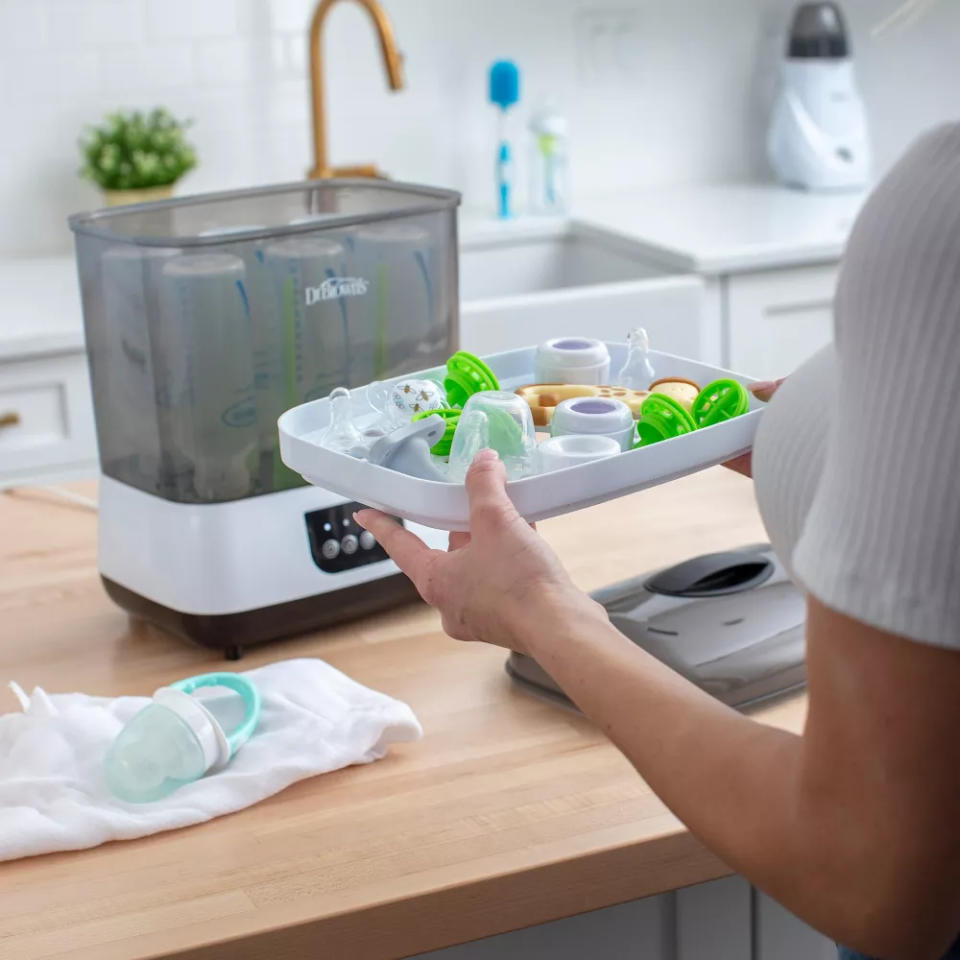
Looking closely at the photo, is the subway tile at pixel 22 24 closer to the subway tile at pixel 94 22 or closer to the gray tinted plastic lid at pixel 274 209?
the subway tile at pixel 94 22

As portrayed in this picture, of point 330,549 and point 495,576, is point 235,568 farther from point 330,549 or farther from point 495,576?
point 495,576

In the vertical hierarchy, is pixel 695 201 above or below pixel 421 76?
below

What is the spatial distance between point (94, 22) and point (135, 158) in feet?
0.89

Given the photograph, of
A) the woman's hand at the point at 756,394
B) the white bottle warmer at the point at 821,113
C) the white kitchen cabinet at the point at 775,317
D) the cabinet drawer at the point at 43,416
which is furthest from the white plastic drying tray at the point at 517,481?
the white bottle warmer at the point at 821,113

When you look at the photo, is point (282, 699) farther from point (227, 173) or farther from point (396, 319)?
point (227, 173)

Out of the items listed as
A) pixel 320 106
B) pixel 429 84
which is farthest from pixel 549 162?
pixel 320 106

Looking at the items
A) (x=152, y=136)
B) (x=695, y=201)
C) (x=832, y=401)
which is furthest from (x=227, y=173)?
(x=832, y=401)

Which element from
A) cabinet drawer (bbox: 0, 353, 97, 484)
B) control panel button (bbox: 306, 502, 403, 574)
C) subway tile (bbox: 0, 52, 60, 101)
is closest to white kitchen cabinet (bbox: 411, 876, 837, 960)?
control panel button (bbox: 306, 502, 403, 574)

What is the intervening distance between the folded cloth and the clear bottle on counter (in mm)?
1880

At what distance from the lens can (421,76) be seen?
281 cm

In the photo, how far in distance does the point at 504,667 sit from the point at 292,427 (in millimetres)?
258

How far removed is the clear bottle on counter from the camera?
279 cm

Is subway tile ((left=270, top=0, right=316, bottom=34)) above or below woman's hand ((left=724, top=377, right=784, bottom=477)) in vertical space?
above

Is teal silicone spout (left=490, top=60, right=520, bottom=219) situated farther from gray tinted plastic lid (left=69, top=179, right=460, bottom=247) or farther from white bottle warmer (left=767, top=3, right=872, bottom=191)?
gray tinted plastic lid (left=69, top=179, right=460, bottom=247)
